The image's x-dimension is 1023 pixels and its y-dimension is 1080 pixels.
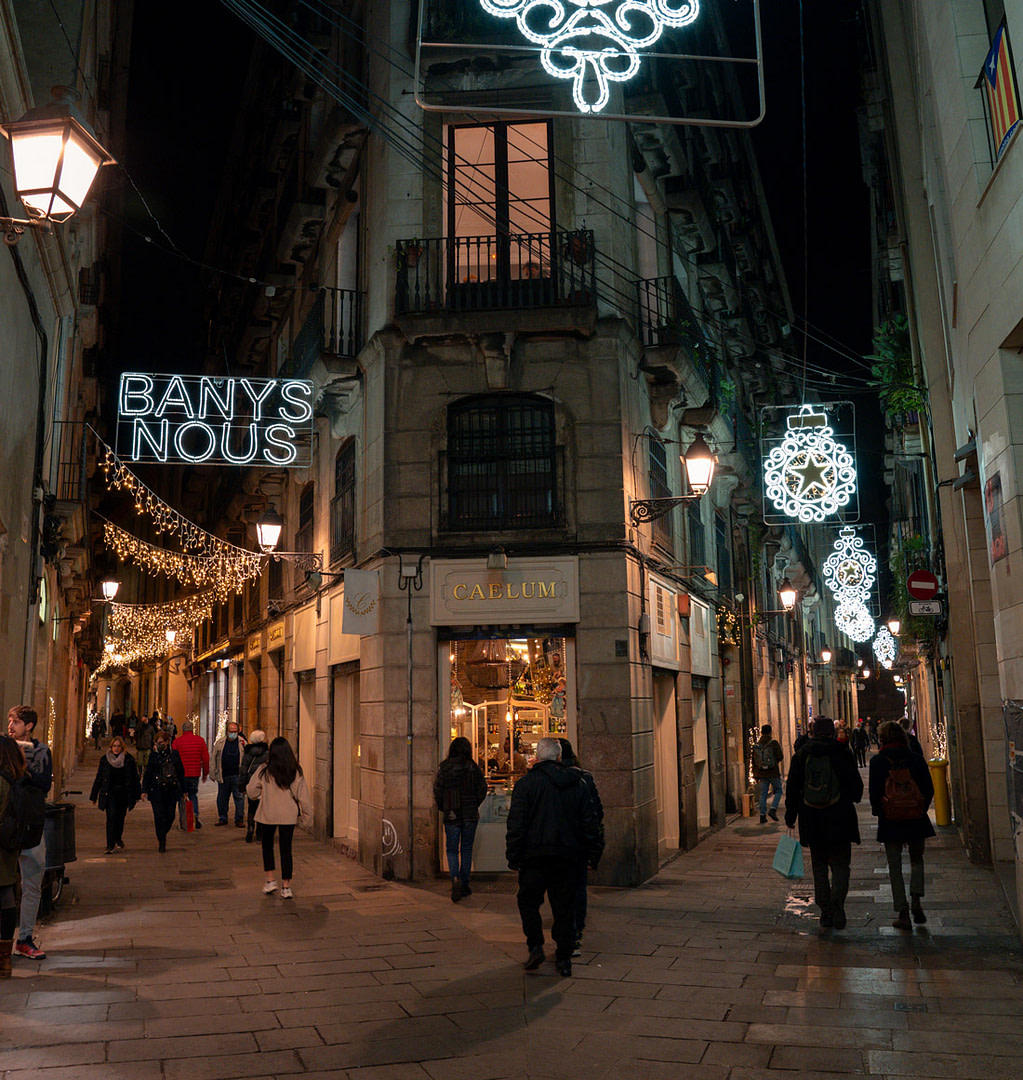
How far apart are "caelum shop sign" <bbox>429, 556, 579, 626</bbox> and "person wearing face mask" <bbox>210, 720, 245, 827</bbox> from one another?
691cm

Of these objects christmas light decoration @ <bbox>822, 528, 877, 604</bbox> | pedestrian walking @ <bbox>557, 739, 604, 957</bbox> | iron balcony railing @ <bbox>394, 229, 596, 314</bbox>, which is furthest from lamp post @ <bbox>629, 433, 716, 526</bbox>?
christmas light decoration @ <bbox>822, 528, 877, 604</bbox>

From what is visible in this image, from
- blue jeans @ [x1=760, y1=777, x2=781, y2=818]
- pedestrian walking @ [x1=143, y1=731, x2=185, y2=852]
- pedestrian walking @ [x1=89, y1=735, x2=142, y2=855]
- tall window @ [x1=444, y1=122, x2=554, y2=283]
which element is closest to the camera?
tall window @ [x1=444, y1=122, x2=554, y2=283]

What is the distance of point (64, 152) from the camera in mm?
6066

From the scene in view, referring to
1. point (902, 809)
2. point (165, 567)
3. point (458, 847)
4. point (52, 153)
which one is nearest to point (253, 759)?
point (458, 847)

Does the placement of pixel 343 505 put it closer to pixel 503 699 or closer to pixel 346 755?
pixel 346 755

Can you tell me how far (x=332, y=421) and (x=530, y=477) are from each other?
163 inches

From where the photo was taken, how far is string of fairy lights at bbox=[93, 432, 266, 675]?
56.3ft

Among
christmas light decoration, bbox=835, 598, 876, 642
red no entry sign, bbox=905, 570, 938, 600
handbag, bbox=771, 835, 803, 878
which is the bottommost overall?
handbag, bbox=771, 835, 803, 878

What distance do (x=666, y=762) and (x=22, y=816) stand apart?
1025 centimetres

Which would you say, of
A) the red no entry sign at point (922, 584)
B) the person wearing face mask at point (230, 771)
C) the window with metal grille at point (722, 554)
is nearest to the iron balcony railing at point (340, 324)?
the person wearing face mask at point (230, 771)

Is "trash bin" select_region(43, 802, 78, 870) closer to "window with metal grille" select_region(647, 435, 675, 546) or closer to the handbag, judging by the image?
the handbag

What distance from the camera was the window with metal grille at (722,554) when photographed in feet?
70.9

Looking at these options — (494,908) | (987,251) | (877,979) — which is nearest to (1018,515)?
(987,251)

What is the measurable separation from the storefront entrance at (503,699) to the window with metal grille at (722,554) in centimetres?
865
